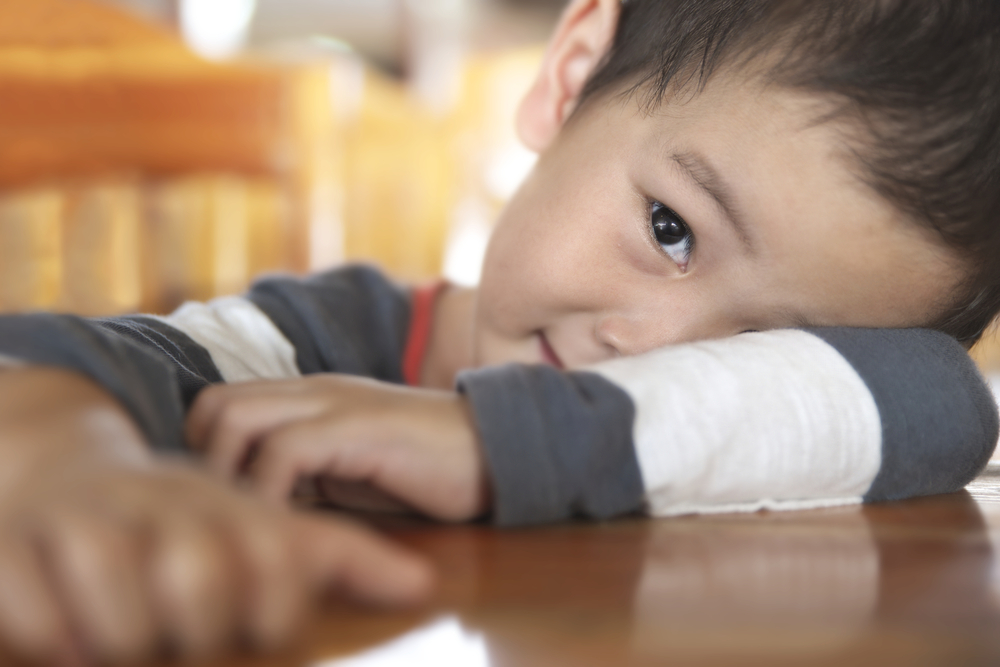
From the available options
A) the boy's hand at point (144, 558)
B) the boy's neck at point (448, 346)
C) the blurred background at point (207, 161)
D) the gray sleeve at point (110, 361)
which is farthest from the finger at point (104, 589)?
the blurred background at point (207, 161)

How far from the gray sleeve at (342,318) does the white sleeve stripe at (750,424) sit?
0.34 meters

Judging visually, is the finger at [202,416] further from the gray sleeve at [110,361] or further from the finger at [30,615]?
the finger at [30,615]

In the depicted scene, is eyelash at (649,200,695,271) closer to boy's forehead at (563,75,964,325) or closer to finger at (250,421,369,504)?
boy's forehead at (563,75,964,325)

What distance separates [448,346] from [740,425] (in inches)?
18.3

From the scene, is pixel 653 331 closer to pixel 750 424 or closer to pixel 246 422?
pixel 750 424

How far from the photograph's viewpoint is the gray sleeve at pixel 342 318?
0.79m

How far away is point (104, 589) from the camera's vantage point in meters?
0.25

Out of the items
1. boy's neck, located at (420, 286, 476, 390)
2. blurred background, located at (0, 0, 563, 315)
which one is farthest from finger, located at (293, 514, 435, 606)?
blurred background, located at (0, 0, 563, 315)

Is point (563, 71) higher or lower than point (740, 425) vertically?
higher

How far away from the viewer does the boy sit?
1.45 ft

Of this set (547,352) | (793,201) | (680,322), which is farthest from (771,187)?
(547,352)

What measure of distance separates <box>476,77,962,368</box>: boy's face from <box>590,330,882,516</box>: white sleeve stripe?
0.08 m

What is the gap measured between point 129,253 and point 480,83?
82.8 inches

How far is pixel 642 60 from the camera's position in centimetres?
76
